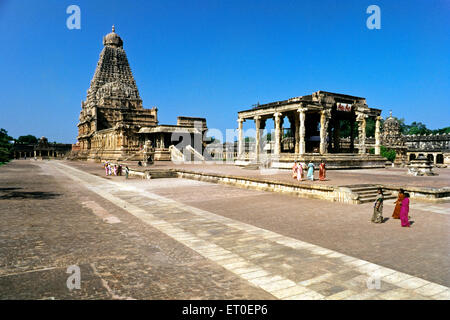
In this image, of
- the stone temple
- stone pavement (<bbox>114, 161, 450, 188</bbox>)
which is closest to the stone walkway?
stone pavement (<bbox>114, 161, 450, 188</bbox>)

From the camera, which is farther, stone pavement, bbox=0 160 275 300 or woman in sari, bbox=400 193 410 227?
woman in sari, bbox=400 193 410 227

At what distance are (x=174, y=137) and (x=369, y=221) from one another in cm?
4365

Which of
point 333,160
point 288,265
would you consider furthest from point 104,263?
point 333,160

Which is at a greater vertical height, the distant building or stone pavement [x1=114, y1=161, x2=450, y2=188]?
the distant building

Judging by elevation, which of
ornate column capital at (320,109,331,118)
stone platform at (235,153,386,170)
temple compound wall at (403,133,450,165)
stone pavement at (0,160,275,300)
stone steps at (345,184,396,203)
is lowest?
stone pavement at (0,160,275,300)

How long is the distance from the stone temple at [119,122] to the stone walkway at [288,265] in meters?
29.8

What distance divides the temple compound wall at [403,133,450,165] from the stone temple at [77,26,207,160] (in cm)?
4664

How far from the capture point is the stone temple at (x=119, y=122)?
48.2 metres

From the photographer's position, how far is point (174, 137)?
50250 mm

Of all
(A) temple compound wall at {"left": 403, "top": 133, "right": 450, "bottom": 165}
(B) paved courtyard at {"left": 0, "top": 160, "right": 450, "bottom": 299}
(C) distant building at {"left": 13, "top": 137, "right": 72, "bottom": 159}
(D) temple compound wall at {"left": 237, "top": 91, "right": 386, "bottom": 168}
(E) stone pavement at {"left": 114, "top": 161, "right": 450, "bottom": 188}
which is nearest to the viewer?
(B) paved courtyard at {"left": 0, "top": 160, "right": 450, "bottom": 299}

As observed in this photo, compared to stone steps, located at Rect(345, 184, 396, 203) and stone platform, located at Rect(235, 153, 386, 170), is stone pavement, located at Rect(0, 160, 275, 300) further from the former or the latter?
stone platform, located at Rect(235, 153, 386, 170)

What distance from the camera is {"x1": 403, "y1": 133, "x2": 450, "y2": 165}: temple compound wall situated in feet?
→ 199
